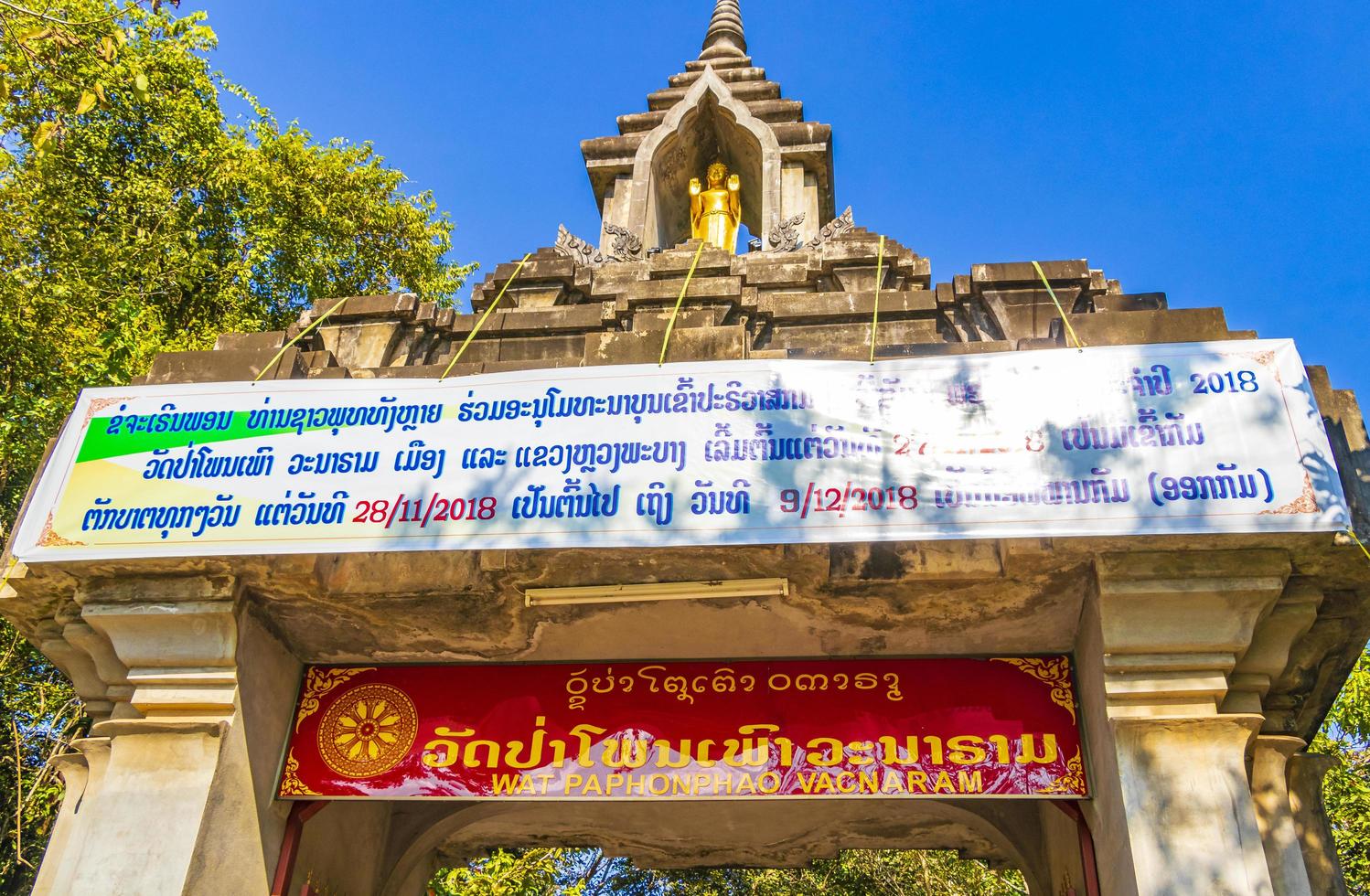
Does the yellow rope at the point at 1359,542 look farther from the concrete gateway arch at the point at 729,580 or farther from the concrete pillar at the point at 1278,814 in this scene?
the concrete pillar at the point at 1278,814

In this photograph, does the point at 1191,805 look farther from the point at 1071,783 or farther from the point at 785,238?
the point at 785,238

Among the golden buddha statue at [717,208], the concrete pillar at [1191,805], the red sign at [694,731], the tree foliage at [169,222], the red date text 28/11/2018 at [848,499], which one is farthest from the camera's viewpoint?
the tree foliage at [169,222]

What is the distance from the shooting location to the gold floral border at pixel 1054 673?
250 inches

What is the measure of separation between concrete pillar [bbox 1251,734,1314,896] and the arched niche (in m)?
5.83

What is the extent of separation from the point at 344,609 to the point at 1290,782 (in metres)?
5.40

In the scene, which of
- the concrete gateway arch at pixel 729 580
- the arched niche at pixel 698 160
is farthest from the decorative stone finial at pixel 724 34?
the concrete gateway arch at pixel 729 580

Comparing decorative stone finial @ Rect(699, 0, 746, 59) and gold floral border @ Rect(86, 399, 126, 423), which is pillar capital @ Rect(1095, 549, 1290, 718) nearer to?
gold floral border @ Rect(86, 399, 126, 423)

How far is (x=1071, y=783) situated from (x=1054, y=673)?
26.8 inches

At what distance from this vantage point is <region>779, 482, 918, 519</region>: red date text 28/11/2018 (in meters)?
5.45

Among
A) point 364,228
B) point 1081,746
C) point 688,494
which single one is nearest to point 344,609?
point 688,494

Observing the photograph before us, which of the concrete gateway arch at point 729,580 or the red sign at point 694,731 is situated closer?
the concrete gateway arch at point 729,580

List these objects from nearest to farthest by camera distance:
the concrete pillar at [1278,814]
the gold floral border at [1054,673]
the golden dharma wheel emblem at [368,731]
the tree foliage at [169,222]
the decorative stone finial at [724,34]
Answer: the concrete pillar at [1278,814], the gold floral border at [1054,673], the golden dharma wheel emblem at [368,731], the decorative stone finial at [724,34], the tree foliage at [169,222]

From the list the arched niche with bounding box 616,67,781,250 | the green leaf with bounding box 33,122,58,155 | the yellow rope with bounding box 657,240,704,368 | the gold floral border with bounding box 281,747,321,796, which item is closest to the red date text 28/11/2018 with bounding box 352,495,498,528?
the yellow rope with bounding box 657,240,704,368

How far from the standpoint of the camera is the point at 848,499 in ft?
18.0
